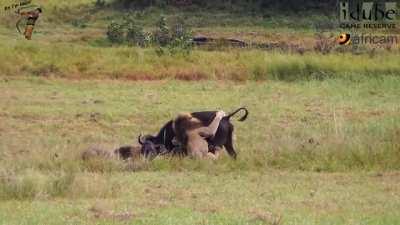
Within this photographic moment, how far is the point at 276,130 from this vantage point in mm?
14852

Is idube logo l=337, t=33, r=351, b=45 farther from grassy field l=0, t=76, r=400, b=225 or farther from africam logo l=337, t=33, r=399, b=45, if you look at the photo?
grassy field l=0, t=76, r=400, b=225

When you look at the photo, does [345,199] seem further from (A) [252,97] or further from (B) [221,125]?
(A) [252,97]

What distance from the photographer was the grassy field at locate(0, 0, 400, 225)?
8195 mm

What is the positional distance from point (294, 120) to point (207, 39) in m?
12.2

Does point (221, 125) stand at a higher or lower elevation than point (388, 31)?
higher

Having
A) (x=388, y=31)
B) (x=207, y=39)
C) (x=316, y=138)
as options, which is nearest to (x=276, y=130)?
(x=316, y=138)

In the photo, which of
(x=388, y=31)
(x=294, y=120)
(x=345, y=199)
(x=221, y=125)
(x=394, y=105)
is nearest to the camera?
(x=345, y=199)

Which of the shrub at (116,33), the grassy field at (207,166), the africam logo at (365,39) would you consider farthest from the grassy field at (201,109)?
the africam logo at (365,39)

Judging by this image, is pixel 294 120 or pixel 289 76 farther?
pixel 289 76

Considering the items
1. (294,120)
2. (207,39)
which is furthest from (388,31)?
(294,120)

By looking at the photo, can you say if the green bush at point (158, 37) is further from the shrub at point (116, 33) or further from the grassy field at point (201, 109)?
the grassy field at point (201, 109)

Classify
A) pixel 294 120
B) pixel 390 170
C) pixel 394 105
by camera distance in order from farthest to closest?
pixel 394 105 → pixel 294 120 → pixel 390 170

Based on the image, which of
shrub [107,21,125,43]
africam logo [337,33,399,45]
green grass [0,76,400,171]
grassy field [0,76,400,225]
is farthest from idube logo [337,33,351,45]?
grassy field [0,76,400,225]

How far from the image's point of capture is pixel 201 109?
17.3 m
